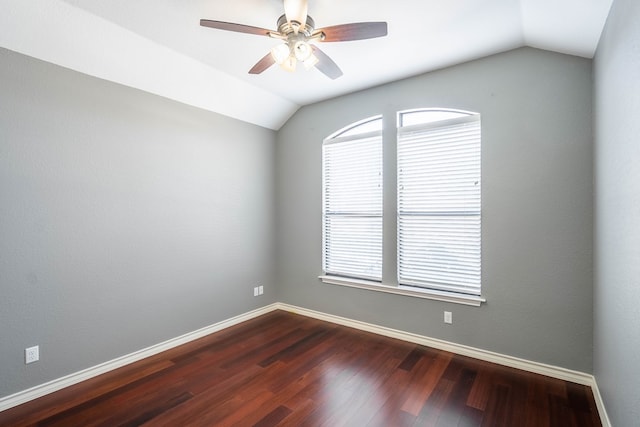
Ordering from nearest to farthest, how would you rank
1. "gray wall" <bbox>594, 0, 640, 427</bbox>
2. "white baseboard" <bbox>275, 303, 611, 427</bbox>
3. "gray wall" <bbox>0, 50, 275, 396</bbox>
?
"gray wall" <bbox>594, 0, 640, 427</bbox>
"gray wall" <bbox>0, 50, 275, 396</bbox>
"white baseboard" <bbox>275, 303, 611, 427</bbox>

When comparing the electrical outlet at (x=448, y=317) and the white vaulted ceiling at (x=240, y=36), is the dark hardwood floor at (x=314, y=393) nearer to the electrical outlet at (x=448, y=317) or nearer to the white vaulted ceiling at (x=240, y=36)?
the electrical outlet at (x=448, y=317)

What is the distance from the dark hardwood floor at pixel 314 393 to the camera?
2.02 meters

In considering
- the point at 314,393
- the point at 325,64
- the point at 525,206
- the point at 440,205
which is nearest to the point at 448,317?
the point at 440,205

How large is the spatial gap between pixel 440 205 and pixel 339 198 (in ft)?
4.21

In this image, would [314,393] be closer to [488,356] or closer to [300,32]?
[488,356]

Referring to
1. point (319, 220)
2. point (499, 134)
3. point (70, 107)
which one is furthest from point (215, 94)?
point (499, 134)

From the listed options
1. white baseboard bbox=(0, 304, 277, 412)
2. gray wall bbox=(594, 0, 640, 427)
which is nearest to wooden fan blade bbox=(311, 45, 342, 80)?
gray wall bbox=(594, 0, 640, 427)

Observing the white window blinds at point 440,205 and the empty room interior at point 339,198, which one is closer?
the empty room interior at point 339,198

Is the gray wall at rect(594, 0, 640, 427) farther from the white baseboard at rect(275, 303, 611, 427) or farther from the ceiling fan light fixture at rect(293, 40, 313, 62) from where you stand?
the ceiling fan light fixture at rect(293, 40, 313, 62)

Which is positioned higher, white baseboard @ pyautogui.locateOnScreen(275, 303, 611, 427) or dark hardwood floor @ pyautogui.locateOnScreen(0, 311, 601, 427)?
white baseboard @ pyautogui.locateOnScreen(275, 303, 611, 427)

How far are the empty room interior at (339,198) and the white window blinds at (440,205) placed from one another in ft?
0.09

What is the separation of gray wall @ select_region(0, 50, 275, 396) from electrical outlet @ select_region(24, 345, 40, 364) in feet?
0.10

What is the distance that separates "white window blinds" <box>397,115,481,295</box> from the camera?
289 centimetres

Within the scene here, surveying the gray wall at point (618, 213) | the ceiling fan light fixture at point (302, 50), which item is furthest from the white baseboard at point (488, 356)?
the ceiling fan light fixture at point (302, 50)
